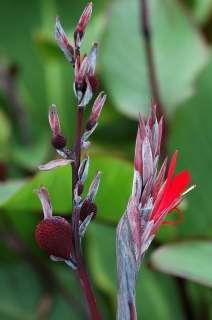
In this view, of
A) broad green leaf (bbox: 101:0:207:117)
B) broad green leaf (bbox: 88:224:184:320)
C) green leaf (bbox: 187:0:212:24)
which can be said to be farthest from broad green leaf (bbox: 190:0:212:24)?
broad green leaf (bbox: 88:224:184:320)

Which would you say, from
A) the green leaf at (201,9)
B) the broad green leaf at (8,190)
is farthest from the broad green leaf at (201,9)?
the broad green leaf at (8,190)

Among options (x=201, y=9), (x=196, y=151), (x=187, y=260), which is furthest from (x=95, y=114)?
(x=201, y=9)

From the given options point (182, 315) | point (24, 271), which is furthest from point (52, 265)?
point (182, 315)

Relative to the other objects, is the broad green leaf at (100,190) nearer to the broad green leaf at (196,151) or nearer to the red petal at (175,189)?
the broad green leaf at (196,151)

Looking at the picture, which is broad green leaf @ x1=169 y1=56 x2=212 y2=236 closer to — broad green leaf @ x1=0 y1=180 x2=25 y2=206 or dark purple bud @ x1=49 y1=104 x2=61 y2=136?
broad green leaf @ x1=0 y1=180 x2=25 y2=206

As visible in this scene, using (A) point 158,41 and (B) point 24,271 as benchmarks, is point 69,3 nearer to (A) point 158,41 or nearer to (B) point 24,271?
(A) point 158,41

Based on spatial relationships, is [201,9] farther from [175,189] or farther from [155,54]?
[175,189]
